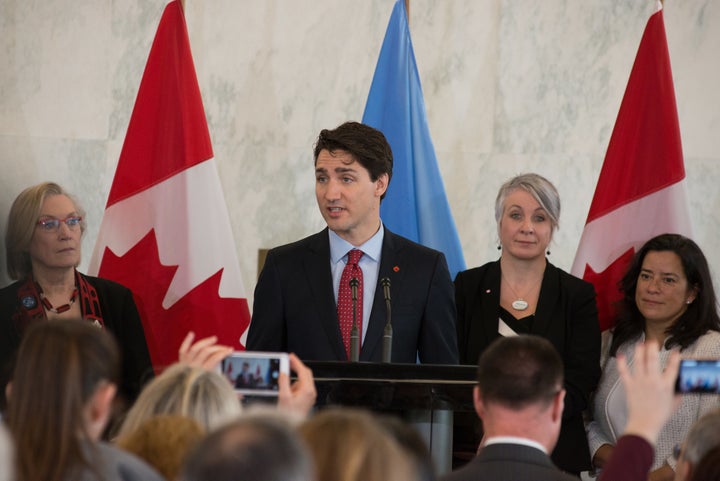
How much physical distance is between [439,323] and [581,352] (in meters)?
0.79

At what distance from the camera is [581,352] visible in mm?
5098

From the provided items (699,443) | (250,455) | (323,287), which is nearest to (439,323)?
(323,287)

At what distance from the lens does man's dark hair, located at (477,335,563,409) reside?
276 cm

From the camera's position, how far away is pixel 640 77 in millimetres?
6250

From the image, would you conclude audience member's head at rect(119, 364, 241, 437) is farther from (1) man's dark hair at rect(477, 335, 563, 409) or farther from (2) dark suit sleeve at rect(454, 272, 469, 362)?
(2) dark suit sleeve at rect(454, 272, 469, 362)

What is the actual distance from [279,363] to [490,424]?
0.62 meters

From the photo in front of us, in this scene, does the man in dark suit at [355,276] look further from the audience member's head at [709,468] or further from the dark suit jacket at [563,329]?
the audience member's head at [709,468]

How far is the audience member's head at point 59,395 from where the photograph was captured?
2262mm

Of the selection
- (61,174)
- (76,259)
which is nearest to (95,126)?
(61,174)

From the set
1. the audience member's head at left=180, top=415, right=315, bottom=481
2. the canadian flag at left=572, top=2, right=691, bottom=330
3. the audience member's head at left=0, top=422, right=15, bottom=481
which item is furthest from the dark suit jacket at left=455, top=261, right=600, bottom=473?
the audience member's head at left=0, top=422, right=15, bottom=481

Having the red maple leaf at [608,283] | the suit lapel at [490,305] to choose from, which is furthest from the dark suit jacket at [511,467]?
the red maple leaf at [608,283]

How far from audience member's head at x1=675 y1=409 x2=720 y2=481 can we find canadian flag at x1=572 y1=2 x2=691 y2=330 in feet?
10.9

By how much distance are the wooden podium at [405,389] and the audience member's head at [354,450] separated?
1.76 metres

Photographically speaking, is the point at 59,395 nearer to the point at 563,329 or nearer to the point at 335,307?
the point at 335,307
